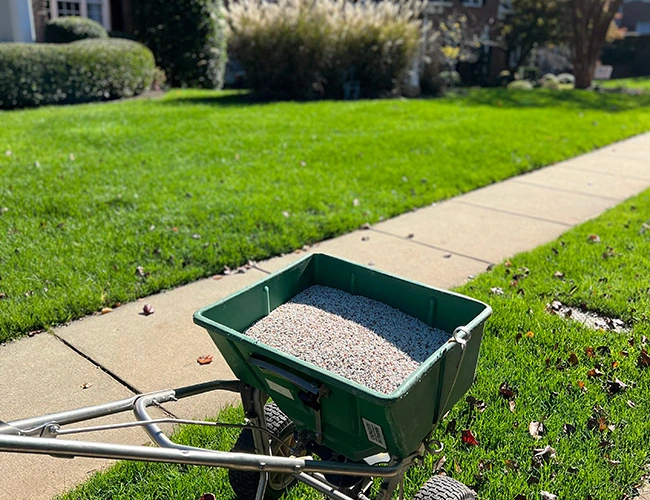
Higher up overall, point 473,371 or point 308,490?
point 473,371

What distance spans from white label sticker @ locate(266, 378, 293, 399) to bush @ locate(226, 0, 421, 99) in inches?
450

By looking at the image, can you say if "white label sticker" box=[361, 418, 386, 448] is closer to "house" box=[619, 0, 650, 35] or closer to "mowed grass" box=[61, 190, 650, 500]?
"mowed grass" box=[61, 190, 650, 500]

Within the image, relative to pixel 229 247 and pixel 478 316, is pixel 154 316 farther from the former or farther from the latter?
pixel 478 316

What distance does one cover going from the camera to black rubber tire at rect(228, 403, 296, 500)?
243 cm

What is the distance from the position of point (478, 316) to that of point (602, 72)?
86.8 feet

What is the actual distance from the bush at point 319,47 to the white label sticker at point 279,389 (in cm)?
1143

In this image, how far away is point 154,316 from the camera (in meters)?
4.08

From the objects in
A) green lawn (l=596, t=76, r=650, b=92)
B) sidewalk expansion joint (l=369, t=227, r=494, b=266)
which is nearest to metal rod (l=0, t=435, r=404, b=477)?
sidewalk expansion joint (l=369, t=227, r=494, b=266)

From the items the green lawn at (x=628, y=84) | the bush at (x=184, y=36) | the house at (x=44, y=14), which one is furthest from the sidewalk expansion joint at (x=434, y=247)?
the green lawn at (x=628, y=84)

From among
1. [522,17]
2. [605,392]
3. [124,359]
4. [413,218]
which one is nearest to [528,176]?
[413,218]

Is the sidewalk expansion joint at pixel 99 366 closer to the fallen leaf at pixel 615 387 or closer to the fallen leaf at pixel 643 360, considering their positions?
the fallen leaf at pixel 615 387

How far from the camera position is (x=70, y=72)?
448 inches

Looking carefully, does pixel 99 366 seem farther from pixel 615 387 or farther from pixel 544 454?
pixel 615 387

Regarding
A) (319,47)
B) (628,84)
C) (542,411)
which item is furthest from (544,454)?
(628,84)
